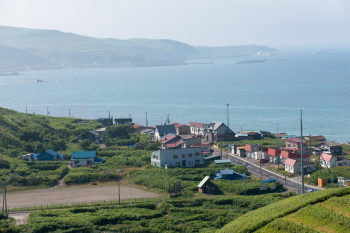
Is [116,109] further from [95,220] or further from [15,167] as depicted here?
[95,220]

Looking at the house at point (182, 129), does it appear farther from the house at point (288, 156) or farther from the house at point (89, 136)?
the house at point (288, 156)

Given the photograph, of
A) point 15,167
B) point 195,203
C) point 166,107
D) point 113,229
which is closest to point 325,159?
point 195,203

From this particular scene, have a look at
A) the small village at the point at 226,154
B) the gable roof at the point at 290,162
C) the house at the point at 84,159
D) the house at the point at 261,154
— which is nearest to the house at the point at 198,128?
the small village at the point at 226,154

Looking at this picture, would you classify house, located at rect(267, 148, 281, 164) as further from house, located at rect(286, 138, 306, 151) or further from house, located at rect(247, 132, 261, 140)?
house, located at rect(247, 132, 261, 140)

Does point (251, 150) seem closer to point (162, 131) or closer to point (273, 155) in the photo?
point (273, 155)

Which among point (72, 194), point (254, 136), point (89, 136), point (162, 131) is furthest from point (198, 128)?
point (72, 194)

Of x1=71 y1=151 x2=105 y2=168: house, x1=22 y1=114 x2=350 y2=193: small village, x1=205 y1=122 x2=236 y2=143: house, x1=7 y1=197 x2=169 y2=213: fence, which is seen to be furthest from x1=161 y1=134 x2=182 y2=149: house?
x1=7 y1=197 x2=169 y2=213: fence

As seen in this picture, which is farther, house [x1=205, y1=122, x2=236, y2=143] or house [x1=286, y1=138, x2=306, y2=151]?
house [x1=205, y1=122, x2=236, y2=143]
